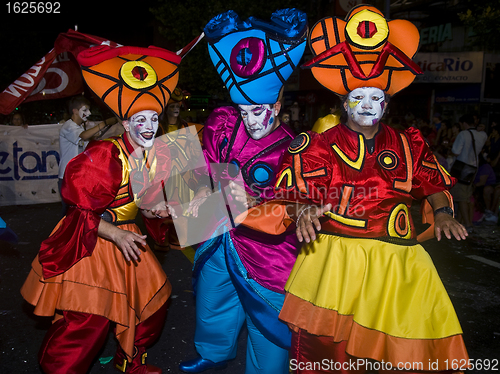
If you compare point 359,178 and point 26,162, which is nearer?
point 359,178

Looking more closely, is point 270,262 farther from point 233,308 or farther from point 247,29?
point 247,29

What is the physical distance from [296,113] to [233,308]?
601 inches

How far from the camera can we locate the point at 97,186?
257 cm

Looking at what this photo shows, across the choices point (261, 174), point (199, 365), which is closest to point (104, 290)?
point (199, 365)

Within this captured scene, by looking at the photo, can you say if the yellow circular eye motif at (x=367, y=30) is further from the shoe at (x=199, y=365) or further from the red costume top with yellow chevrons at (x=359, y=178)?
the shoe at (x=199, y=365)

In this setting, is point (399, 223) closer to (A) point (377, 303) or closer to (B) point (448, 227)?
(B) point (448, 227)

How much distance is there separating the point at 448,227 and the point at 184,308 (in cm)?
292

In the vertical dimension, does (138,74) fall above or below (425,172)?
above

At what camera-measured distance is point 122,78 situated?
2.72m

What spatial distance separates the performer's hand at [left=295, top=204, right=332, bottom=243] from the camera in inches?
80.4

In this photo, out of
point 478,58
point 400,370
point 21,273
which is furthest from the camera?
point 478,58

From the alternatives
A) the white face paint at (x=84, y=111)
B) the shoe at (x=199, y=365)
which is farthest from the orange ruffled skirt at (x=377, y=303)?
the white face paint at (x=84, y=111)

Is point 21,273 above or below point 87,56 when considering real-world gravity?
below

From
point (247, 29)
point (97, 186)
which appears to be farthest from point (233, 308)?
point (247, 29)
